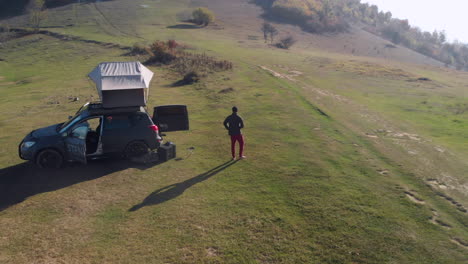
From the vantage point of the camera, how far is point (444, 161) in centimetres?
1203

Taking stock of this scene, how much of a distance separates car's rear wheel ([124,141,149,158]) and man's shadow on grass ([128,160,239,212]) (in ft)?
7.94

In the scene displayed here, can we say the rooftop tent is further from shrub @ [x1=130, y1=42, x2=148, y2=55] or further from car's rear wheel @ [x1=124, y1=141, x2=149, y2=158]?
shrub @ [x1=130, y1=42, x2=148, y2=55]

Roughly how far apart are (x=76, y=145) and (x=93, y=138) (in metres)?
0.75

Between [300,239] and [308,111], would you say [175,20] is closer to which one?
[308,111]

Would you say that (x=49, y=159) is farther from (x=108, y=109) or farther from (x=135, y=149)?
(x=135, y=149)

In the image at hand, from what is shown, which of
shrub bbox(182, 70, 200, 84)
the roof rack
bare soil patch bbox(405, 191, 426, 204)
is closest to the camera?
bare soil patch bbox(405, 191, 426, 204)

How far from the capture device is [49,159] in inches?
401

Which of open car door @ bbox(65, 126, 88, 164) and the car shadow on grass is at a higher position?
open car door @ bbox(65, 126, 88, 164)

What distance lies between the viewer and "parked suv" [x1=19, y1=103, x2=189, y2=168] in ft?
33.3

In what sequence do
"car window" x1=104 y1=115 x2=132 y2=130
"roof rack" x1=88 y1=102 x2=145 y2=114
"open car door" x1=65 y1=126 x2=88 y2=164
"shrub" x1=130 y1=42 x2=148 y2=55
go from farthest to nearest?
"shrub" x1=130 y1=42 x2=148 y2=55 → "roof rack" x1=88 y1=102 x2=145 y2=114 → "car window" x1=104 y1=115 x2=132 y2=130 → "open car door" x1=65 y1=126 x2=88 y2=164

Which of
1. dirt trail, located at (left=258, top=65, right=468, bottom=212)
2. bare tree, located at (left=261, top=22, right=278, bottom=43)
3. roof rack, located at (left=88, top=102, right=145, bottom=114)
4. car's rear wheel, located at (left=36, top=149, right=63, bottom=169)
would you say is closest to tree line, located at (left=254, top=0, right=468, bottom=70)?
bare tree, located at (left=261, top=22, right=278, bottom=43)

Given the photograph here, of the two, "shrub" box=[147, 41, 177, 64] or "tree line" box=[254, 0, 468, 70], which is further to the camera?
"tree line" box=[254, 0, 468, 70]

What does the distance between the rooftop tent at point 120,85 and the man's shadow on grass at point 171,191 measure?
383 centimetres

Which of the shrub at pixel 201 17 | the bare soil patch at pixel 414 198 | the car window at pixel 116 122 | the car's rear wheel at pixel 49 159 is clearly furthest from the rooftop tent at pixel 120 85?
the shrub at pixel 201 17
